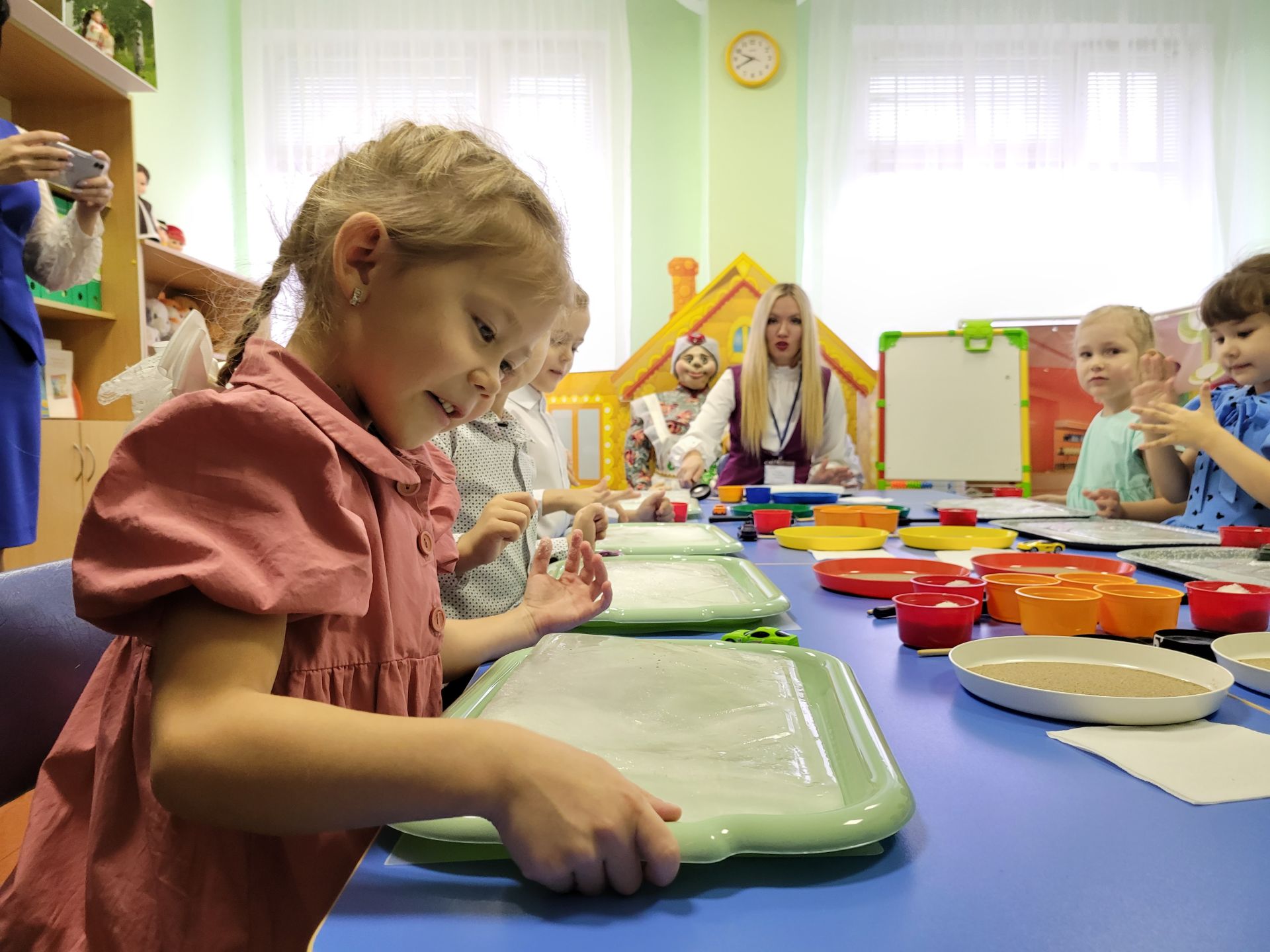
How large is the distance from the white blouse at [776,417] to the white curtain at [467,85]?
1285mm

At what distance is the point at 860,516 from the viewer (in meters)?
1.53

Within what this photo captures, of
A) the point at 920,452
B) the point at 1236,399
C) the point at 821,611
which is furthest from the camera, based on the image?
the point at 920,452

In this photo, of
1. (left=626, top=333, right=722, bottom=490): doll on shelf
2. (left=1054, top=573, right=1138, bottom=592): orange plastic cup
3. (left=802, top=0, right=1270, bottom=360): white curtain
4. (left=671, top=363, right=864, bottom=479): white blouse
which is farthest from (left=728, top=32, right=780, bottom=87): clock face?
(left=1054, top=573, right=1138, bottom=592): orange plastic cup

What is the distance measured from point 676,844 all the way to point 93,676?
1.57 ft

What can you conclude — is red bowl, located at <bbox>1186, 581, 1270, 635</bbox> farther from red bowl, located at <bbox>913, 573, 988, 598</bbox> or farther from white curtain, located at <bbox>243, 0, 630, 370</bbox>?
white curtain, located at <bbox>243, 0, 630, 370</bbox>

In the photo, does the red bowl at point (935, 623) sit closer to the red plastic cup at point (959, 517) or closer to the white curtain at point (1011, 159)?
the red plastic cup at point (959, 517)

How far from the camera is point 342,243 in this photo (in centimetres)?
57

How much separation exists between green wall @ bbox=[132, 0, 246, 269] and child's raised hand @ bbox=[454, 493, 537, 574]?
3.33m

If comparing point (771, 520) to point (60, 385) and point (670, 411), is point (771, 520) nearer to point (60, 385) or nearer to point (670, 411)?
point (60, 385)

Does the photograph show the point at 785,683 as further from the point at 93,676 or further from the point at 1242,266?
the point at 1242,266

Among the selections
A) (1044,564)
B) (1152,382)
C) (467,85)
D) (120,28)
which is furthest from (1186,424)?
(467,85)

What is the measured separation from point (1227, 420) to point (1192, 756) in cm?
186

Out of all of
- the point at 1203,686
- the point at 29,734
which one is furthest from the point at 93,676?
the point at 1203,686

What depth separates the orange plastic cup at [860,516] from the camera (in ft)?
4.89
